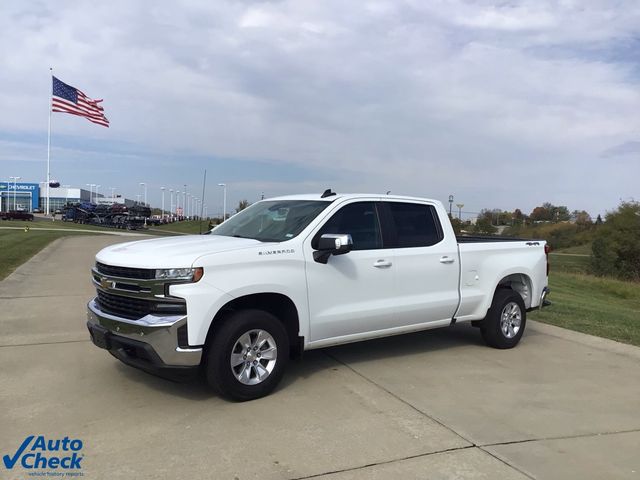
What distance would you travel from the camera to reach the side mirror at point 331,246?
5055 millimetres

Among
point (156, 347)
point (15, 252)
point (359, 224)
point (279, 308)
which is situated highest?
point (359, 224)

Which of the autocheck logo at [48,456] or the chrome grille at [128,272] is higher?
the chrome grille at [128,272]

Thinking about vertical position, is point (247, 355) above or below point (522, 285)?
below

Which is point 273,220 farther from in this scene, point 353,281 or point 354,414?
point 354,414

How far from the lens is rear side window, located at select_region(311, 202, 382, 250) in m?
5.65

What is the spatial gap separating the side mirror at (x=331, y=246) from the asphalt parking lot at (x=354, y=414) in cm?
124

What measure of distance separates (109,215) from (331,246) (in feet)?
163

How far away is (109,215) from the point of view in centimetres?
5072

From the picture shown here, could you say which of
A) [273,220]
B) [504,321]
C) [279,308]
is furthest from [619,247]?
[279,308]

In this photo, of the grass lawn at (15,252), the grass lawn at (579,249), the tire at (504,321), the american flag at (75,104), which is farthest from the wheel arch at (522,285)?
the grass lawn at (579,249)

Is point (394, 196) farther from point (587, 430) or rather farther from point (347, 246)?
point (587, 430)

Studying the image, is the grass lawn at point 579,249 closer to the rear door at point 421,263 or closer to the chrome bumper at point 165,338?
the rear door at point 421,263

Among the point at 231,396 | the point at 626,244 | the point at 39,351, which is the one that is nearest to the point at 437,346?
the point at 231,396

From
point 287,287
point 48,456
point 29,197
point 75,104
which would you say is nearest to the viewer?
point 48,456
